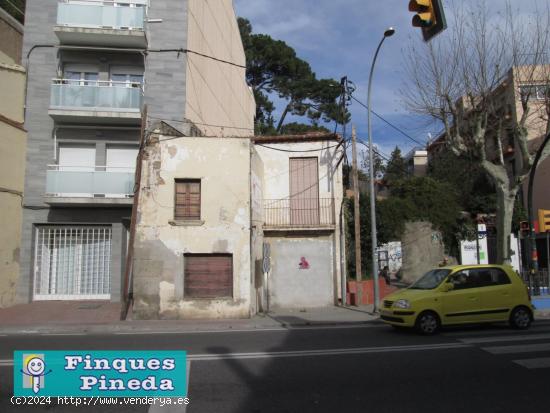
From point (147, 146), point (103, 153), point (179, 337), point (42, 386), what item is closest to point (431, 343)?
point (179, 337)

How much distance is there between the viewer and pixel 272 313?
16844mm

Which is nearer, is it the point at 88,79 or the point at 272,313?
the point at 272,313

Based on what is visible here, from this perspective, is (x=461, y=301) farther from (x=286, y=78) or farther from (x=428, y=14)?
(x=286, y=78)

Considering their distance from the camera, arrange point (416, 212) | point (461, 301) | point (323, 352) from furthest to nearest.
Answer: point (416, 212) < point (461, 301) < point (323, 352)

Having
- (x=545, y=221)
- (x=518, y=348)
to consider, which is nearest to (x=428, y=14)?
(x=518, y=348)

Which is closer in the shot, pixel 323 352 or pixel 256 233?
pixel 323 352

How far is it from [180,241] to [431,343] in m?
9.00

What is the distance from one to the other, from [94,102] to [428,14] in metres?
14.5

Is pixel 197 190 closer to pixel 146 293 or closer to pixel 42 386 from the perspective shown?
pixel 146 293

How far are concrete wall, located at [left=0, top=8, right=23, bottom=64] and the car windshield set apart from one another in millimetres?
17637

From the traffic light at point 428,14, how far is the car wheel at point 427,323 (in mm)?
6339

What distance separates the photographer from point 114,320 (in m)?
14.5

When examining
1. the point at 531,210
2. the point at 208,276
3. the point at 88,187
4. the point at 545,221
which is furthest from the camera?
the point at 88,187

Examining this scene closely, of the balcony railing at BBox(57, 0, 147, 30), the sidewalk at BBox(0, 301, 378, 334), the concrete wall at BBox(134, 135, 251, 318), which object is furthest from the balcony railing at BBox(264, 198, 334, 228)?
the balcony railing at BBox(57, 0, 147, 30)
